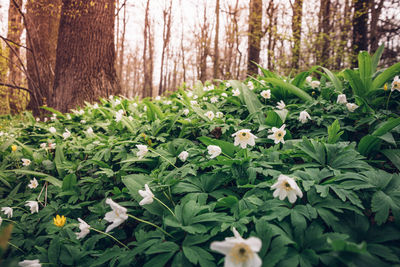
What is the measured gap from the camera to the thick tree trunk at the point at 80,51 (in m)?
4.06

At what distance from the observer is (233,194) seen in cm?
128

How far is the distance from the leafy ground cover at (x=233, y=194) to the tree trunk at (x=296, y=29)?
544cm

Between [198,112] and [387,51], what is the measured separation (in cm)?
1018

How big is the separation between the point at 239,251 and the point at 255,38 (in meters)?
7.28

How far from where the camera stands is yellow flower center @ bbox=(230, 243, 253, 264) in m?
0.73

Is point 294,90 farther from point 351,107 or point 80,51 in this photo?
point 80,51

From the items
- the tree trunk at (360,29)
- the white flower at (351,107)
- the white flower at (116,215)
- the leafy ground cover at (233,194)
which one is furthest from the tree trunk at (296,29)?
the white flower at (116,215)

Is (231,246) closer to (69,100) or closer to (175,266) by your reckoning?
(175,266)

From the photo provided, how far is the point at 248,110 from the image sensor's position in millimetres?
2330

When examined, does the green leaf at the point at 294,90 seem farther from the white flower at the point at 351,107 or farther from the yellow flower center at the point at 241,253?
the yellow flower center at the point at 241,253

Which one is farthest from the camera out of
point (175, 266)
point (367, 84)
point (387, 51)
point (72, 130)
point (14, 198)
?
point (387, 51)

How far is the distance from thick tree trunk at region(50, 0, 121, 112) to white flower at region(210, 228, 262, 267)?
4341 millimetres

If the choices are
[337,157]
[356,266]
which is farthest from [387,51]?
[356,266]

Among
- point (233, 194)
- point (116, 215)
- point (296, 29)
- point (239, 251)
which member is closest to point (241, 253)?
point (239, 251)
